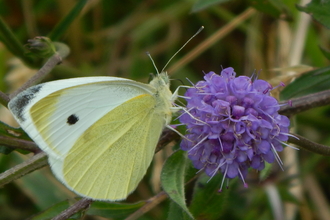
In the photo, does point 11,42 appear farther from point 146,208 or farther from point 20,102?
point 146,208

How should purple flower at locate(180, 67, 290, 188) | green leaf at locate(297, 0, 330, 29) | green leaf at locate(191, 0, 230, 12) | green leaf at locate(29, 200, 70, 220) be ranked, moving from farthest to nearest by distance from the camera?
green leaf at locate(191, 0, 230, 12)
green leaf at locate(297, 0, 330, 29)
green leaf at locate(29, 200, 70, 220)
purple flower at locate(180, 67, 290, 188)

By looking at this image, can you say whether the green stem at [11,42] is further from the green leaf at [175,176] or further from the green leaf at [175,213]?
the green leaf at [175,213]

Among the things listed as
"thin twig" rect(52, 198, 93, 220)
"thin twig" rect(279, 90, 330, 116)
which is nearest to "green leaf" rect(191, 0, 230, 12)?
"thin twig" rect(279, 90, 330, 116)

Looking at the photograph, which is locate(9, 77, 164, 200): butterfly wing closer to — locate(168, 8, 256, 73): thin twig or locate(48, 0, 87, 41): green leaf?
locate(48, 0, 87, 41): green leaf

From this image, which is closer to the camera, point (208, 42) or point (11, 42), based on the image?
point (11, 42)

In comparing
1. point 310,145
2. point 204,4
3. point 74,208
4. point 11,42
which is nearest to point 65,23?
point 11,42

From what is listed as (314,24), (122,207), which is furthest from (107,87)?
(314,24)

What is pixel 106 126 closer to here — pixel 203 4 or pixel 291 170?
pixel 203 4

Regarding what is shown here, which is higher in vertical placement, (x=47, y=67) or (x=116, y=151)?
(x=47, y=67)
